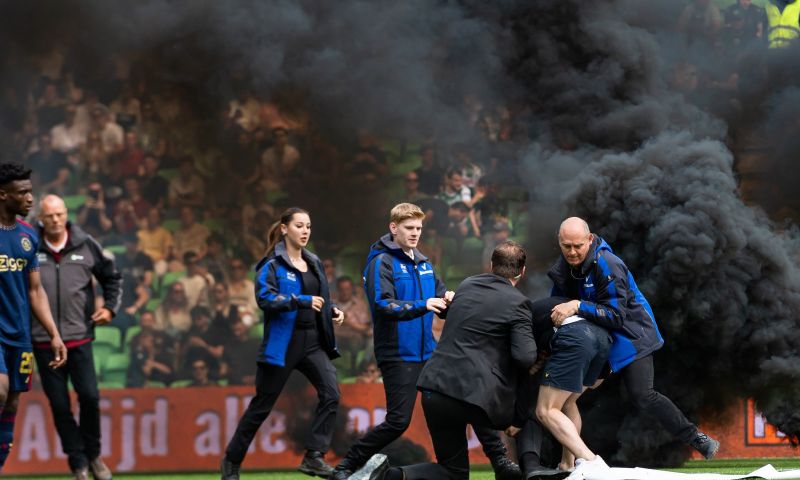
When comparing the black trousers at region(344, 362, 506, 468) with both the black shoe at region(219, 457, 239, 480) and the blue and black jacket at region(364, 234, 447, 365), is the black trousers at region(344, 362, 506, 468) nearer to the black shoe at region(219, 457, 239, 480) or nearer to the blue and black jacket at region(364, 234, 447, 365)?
the blue and black jacket at region(364, 234, 447, 365)

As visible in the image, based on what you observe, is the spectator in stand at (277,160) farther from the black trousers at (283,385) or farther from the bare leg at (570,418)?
the bare leg at (570,418)

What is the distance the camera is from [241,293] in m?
11.8

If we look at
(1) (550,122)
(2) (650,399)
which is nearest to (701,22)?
(1) (550,122)

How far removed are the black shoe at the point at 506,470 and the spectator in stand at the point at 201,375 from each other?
494cm

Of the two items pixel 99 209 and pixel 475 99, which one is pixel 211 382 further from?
pixel 475 99

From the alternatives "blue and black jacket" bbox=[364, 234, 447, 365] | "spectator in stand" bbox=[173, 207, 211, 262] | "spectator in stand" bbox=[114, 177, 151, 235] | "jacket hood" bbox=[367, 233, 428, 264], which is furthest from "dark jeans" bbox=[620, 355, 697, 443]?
"spectator in stand" bbox=[114, 177, 151, 235]

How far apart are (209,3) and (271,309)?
4654 millimetres

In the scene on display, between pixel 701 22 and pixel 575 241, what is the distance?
4.93 metres

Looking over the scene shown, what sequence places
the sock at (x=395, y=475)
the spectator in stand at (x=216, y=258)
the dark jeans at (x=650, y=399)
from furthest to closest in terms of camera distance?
the spectator in stand at (x=216, y=258) → the dark jeans at (x=650, y=399) → the sock at (x=395, y=475)

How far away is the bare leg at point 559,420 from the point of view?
663 centimetres

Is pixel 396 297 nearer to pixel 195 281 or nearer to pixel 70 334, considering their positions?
pixel 70 334

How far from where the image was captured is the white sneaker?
21.0 ft

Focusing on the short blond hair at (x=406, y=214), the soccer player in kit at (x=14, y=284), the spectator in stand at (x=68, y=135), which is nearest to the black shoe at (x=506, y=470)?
the short blond hair at (x=406, y=214)

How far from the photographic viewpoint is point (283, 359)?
7641 mm
